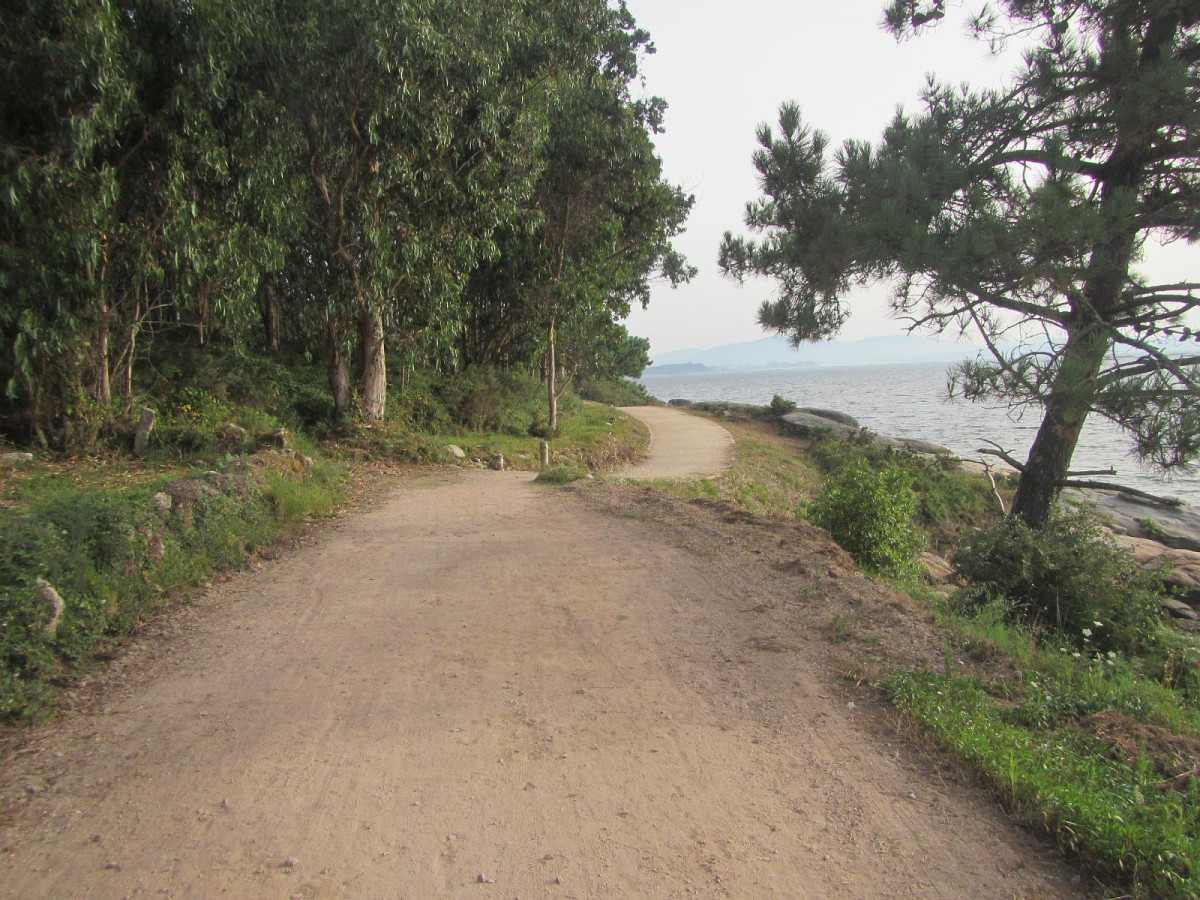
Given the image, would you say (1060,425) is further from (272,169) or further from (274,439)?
(272,169)

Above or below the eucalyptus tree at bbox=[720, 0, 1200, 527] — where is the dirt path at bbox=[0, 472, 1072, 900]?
below

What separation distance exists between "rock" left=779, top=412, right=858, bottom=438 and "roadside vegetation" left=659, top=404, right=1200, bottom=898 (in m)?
17.7

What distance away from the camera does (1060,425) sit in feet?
29.1

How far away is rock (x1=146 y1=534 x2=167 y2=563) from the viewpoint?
607cm

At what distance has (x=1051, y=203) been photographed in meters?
7.95

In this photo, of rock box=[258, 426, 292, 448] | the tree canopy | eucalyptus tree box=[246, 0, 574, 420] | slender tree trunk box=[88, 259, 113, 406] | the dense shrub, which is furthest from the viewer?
the dense shrub

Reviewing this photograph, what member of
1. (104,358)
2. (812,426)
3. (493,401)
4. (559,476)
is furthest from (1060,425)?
(812,426)

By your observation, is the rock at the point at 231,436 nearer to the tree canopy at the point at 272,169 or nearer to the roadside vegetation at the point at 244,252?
the roadside vegetation at the point at 244,252

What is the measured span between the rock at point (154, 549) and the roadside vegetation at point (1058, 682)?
519 centimetres

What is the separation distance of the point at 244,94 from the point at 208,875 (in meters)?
10.3

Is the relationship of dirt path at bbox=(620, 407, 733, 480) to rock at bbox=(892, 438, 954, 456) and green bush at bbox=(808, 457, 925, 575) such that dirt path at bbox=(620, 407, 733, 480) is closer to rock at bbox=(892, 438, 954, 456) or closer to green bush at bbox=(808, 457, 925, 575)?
rock at bbox=(892, 438, 954, 456)

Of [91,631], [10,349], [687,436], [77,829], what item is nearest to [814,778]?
[77,829]

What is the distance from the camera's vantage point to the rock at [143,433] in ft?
32.5

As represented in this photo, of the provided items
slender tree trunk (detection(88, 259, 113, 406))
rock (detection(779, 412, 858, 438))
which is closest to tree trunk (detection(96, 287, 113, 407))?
slender tree trunk (detection(88, 259, 113, 406))
